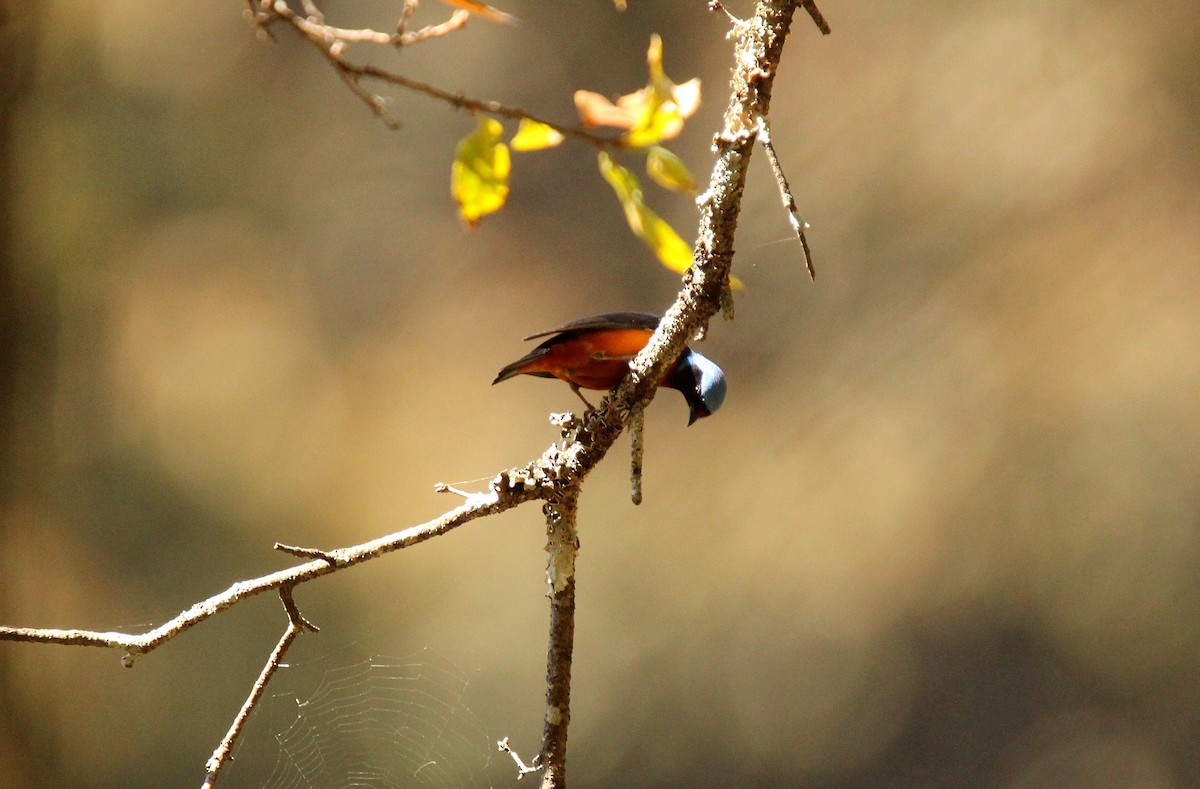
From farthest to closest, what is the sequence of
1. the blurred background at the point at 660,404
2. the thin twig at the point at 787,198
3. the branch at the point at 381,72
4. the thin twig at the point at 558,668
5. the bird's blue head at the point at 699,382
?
the blurred background at the point at 660,404
the bird's blue head at the point at 699,382
the thin twig at the point at 558,668
the thin twig at the point at 787,198
the branch at the point at 381,72

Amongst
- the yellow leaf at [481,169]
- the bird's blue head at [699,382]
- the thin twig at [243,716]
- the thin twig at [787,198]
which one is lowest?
the thin twig at [243,716]

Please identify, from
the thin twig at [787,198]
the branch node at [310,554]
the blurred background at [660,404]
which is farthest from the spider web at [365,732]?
the thin twig at [787,198]

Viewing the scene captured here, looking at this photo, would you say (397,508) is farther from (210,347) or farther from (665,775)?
(665,775)

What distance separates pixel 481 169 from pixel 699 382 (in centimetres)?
52

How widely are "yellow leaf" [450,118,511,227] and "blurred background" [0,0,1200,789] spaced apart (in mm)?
1750

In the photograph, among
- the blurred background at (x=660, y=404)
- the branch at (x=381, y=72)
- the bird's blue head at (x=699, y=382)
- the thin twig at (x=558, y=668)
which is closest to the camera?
the branch at (x=381, y=72)

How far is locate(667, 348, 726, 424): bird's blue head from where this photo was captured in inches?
40.1

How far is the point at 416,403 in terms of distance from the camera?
8.68 feet

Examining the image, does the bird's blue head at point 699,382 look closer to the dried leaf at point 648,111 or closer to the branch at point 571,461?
the branch at point 571,461

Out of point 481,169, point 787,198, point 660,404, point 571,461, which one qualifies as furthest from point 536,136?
point 660,404

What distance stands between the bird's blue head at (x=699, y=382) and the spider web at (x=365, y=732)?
5.54ft

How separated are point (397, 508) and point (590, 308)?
0.78m

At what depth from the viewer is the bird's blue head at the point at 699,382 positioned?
102 cm

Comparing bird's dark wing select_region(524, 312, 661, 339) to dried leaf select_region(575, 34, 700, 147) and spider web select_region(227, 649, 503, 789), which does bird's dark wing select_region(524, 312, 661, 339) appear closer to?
dried leaf select_region(575, 34, 700, 147)
